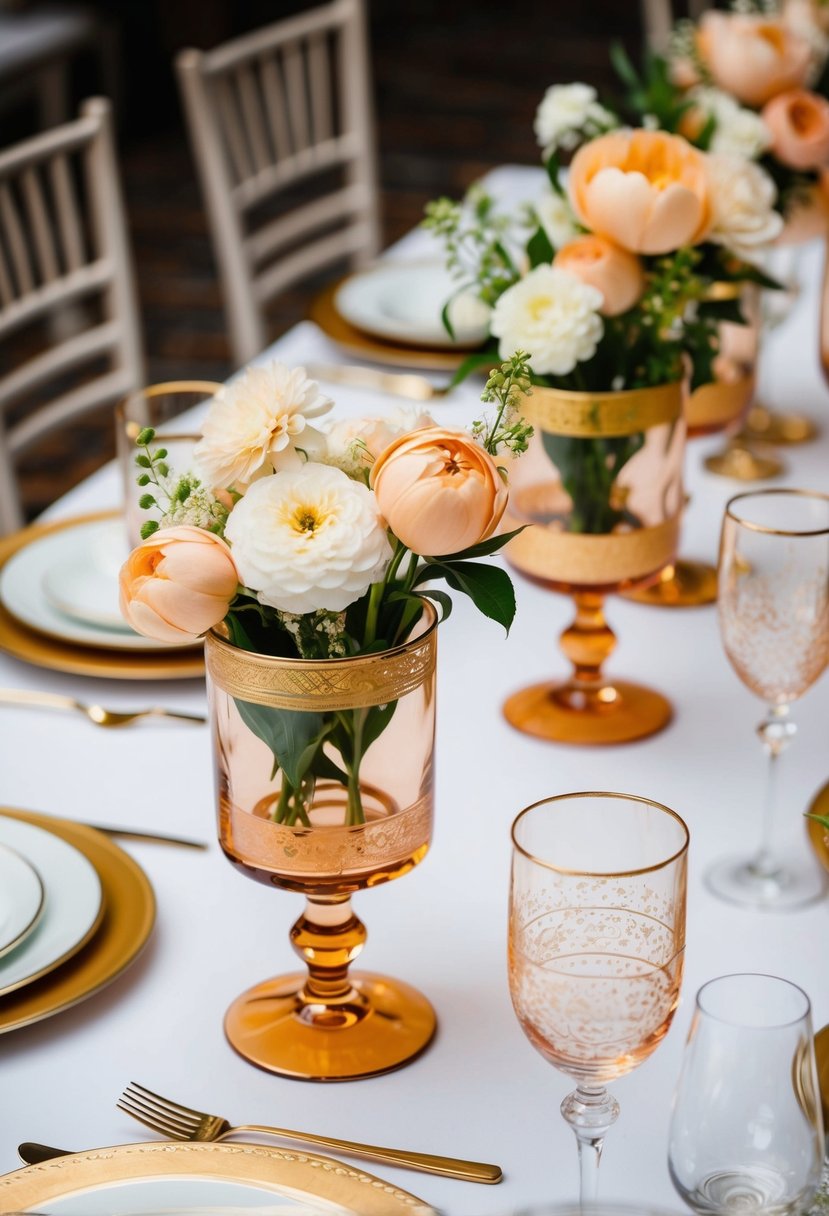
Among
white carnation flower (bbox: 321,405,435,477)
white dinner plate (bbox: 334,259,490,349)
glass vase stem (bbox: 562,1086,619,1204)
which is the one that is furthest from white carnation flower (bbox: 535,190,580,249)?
glass vase stem (bbox: 562,1086,619,1204)

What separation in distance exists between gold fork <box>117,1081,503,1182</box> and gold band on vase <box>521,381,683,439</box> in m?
0.58

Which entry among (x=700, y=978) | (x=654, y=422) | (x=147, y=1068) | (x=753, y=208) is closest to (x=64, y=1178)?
(x=147, y=1068)

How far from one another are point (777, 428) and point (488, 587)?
3.43ft

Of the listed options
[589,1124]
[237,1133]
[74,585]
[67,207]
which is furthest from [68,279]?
[589,1124]

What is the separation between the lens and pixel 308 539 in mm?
794

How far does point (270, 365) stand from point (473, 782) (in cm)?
45

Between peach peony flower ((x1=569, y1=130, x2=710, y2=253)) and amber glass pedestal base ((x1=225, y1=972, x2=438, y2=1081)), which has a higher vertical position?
peach peony flower ((x1=569, y1=130, x2=710, y2=253))

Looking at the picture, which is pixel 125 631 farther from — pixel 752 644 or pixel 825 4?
pixel 825 4

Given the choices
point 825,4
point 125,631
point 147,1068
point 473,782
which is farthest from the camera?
point 825,4

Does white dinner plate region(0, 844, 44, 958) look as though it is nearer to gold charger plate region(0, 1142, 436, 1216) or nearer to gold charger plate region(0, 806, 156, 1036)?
gold charger plate region(0, 806, 156, 1036)

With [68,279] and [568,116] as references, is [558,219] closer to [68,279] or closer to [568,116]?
[568,116]

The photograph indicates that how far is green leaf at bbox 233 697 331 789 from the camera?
2.81 feet

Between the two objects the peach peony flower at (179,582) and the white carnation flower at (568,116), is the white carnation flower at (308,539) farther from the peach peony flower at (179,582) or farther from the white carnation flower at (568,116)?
the white carnation flower at (568,116)

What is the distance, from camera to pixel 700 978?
99 centimetres
